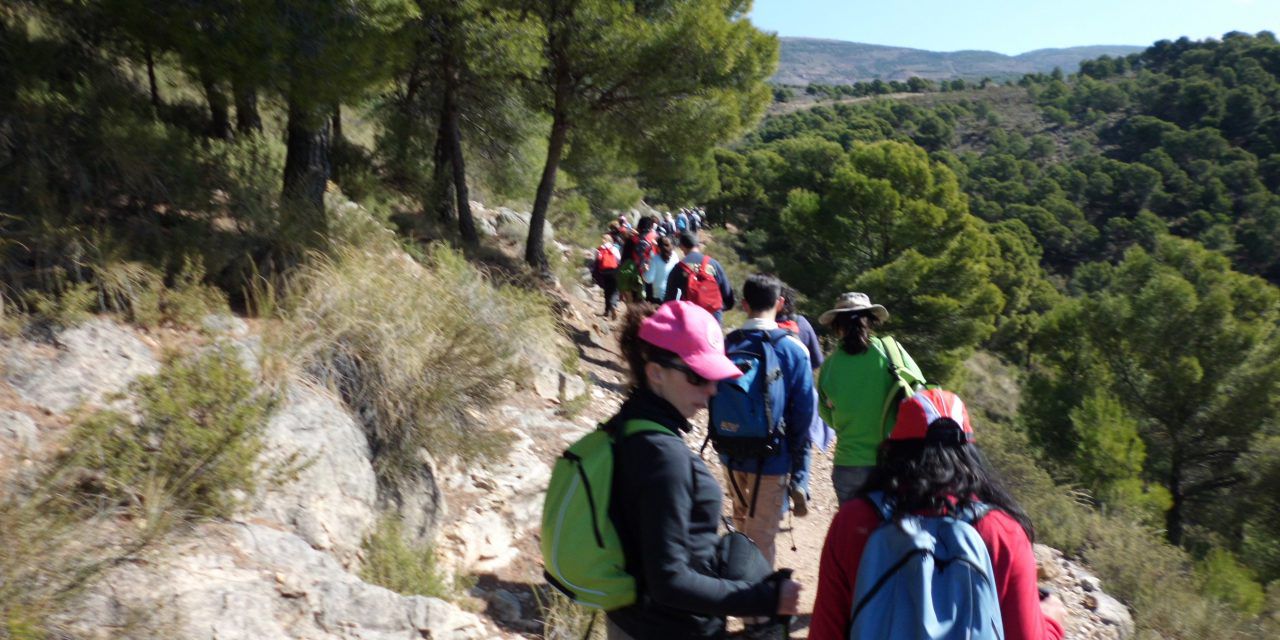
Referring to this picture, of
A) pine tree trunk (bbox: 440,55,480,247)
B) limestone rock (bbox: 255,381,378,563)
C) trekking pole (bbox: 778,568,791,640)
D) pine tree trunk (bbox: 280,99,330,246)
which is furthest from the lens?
pine tree trunk (bbox: 440,55,480,247)

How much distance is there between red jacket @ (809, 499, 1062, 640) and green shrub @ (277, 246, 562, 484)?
2751 millimetres

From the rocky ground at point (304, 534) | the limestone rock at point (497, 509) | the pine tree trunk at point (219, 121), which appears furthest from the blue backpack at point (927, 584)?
the pine tree trunk at point (219, 121)

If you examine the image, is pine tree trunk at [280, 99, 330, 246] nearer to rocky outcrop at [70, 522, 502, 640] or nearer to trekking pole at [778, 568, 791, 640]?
rocky outcrop at [70, 522, 502, 640]

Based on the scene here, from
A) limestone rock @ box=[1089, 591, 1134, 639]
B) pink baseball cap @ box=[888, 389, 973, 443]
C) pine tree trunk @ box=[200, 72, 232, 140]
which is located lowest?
limestone rock @ box=[1089, 591, 1134, 639]

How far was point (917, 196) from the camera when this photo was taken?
22.2m

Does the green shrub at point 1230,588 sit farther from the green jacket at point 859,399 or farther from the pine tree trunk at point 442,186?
the pine tree trunk at point 442,186

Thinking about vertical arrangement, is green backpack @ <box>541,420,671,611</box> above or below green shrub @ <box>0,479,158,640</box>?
above

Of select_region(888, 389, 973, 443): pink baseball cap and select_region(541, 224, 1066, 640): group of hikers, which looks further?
select_region(888, 389, 973, 443): pink baseball cap

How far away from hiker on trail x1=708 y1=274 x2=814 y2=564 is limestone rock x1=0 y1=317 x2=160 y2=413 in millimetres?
2611

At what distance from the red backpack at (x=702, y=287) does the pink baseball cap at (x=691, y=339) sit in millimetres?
3914

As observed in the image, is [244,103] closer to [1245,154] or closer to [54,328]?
[54,328]

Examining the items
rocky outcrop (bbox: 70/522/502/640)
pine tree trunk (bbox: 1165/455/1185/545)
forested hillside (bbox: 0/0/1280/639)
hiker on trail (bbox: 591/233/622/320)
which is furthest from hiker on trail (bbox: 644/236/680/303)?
pine tree trunk (bbox: 1165/455/1185/545)

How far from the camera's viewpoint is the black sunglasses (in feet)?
6.19

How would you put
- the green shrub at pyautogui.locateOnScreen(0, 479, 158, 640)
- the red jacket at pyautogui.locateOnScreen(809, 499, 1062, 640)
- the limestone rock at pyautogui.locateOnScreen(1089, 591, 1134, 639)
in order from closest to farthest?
the red jacket at pyautogui.locateOnScreen(809, 499, 1062, 640)
the green shrub at pyautogui.locateOnScreen(0, 479, 158, 640)
the limestone rock at pyautogui.locateOnScreen(1089, 591, 1134, 639)
